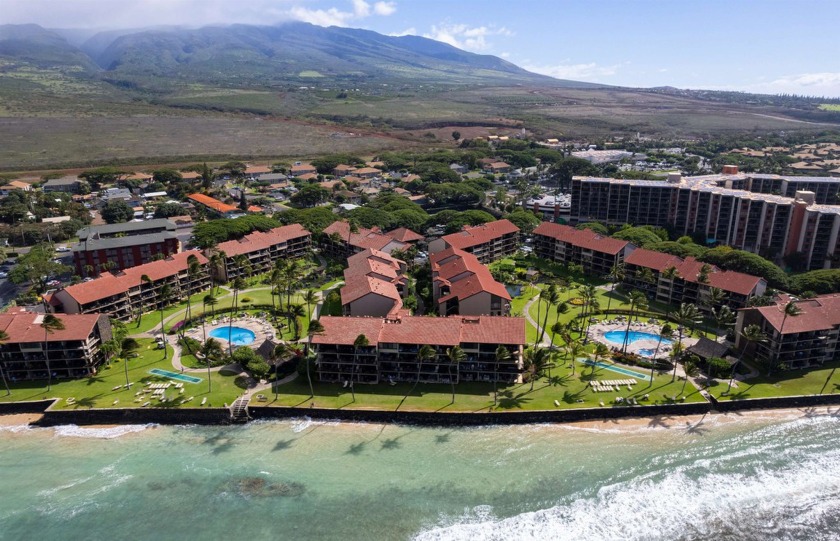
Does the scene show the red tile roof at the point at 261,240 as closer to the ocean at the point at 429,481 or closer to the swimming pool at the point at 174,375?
the swimming pool at the point at 174,375

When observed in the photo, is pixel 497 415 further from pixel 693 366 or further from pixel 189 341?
pixel 189 341

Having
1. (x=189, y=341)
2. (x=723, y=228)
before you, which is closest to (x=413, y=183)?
(x=723, y=228)

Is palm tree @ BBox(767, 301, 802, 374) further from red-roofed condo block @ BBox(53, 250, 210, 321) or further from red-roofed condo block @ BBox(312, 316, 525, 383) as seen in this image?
red-roofed condo block @ BBox(53, 250, 210, 321)

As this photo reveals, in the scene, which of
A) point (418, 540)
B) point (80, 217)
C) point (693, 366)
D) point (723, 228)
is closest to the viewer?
point (418, 540)

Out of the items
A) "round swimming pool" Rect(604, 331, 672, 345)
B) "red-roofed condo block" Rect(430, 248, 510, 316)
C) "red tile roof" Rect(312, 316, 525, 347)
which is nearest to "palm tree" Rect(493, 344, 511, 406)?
"red tile roof" Rect(312, 316, 525, 347)

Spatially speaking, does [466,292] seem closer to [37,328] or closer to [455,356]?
[455,356]

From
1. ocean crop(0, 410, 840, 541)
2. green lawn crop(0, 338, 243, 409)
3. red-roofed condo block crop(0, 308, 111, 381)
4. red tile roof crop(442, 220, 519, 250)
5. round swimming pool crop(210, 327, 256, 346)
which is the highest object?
red tile roof crop(442, 220, 519, 250)

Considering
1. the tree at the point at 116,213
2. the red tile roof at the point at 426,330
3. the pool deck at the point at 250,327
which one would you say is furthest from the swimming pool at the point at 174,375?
the tree at the point at 116,213

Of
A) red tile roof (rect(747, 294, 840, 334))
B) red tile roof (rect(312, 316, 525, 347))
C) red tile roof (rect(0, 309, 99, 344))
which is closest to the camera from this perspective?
red tile roof (rect(312, 316, 525, 347))
